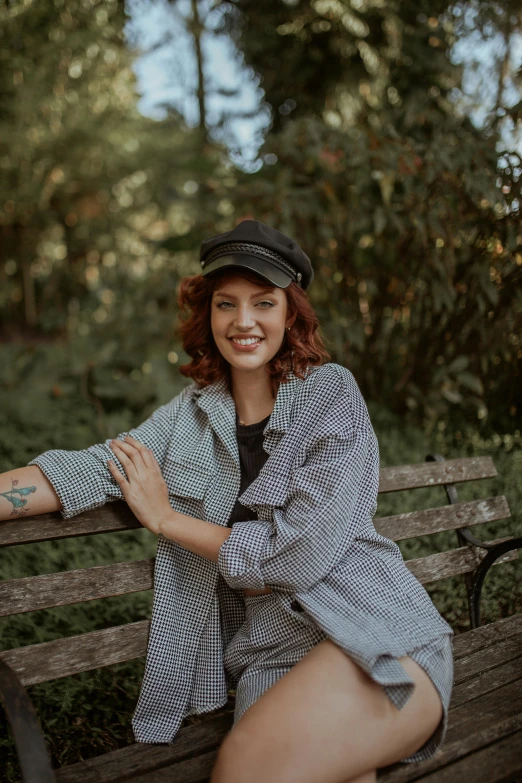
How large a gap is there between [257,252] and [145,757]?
1562mm

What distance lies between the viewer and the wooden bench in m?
1.70

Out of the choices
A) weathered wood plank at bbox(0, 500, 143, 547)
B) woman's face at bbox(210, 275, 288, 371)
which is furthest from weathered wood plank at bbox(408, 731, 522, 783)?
woman's face at bbox(210, 275, 288, 371)

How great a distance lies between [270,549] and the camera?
71.0 inches

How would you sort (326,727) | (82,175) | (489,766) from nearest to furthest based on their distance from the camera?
(326,727), (489,766), (82,175)

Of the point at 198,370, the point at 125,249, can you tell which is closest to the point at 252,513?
the point at 198,370

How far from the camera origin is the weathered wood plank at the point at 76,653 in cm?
196

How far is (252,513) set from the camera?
216 cm

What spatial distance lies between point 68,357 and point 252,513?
363 centimetres

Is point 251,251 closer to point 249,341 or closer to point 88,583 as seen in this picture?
point 249,341

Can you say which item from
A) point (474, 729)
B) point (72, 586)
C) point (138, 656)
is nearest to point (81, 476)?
point (72, 586)

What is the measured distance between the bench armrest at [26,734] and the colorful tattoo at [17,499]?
1.70 ft

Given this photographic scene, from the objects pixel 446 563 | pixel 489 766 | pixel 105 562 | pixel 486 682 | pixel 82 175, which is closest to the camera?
pixel 489 766

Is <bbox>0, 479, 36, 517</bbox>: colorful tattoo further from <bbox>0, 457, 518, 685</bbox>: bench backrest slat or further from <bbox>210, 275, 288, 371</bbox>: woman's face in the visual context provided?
<bbox>210, 275, 288, 371</bbox>: woman's face

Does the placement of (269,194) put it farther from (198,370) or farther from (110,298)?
(110,298)
